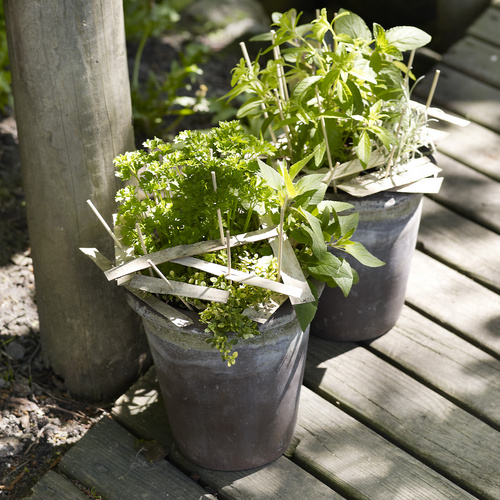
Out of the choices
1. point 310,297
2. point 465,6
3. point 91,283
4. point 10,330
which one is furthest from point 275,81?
point 465,6

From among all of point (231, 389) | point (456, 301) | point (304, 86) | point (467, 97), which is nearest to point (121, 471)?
point (231, 389)

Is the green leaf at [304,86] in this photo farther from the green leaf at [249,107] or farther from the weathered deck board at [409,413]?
the weathered deck board at [409,413]

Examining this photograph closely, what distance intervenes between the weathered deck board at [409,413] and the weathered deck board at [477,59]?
75.2 inches

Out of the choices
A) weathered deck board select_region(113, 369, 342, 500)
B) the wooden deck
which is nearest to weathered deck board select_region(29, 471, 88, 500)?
the wooden deck

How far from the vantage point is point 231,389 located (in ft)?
6.06

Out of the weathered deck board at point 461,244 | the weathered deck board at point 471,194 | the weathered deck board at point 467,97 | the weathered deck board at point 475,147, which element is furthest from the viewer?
the weathered deck board at point 467,97

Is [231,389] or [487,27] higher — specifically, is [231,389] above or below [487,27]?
below

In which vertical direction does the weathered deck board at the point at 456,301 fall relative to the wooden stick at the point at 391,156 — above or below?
below

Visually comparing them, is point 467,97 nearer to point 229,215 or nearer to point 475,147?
point 475,147

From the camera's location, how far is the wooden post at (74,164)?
1.75 meters

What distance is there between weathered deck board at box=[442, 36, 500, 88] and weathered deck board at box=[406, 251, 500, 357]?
1345 millimetres

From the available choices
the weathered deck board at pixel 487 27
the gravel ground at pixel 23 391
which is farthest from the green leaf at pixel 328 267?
the weathered deck board at pixel 487 27

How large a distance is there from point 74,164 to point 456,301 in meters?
1.56

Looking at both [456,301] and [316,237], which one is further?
[456,301]
